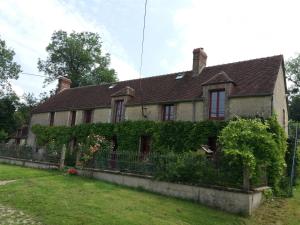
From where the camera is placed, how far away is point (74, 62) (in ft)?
151

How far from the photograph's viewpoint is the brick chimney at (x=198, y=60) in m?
22.1

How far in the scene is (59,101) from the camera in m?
30.3

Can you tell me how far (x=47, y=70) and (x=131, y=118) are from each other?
97.4 feet

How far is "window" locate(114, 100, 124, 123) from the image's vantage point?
22.9 metres

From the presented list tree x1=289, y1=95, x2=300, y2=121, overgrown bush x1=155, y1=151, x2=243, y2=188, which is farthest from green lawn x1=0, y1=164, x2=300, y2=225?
tree x1=289, y1=95, x2=300, y2=121

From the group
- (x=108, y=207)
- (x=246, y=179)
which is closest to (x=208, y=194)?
(x=246, y=179)

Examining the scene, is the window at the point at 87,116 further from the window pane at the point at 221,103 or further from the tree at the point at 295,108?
the tree at the point at 295,108

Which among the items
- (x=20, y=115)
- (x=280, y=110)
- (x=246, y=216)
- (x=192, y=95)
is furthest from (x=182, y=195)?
(x=20, y=115)

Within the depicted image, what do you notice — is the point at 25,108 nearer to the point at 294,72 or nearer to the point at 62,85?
the point at 62,85

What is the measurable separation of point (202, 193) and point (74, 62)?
3875 centimetres

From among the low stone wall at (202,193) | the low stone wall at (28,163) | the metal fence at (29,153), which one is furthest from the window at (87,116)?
the low stone wall at (202,193)

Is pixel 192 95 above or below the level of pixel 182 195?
above

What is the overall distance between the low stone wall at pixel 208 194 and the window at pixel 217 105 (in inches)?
256

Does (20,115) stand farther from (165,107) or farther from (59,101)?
(165,107)
